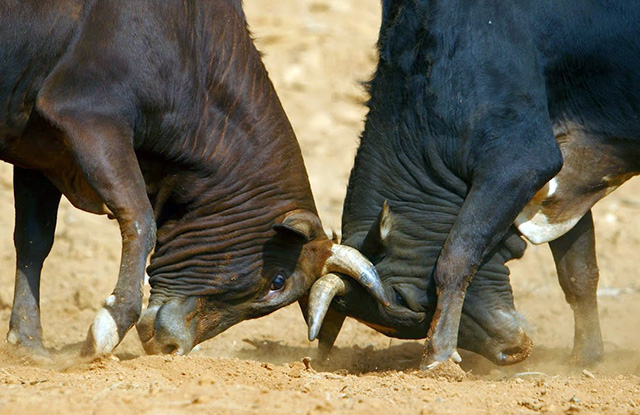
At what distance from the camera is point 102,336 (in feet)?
16.6

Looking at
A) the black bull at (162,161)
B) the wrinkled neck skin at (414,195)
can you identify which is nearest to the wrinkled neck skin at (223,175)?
the black bull at (162,161)

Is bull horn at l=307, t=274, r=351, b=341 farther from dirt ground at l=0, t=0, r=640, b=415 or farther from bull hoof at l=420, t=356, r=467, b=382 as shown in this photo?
bull hoof at l=420, t=356, r=467, b=382

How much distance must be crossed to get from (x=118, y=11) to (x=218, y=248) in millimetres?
1399

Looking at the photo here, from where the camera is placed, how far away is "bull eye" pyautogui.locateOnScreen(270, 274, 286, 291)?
5.95 m

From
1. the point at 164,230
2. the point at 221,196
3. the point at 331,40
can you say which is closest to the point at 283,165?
the point at 221,196

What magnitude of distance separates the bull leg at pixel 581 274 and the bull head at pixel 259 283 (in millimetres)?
1452

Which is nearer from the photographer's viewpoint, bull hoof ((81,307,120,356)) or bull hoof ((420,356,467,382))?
bull hoof ((81,307,120,356))

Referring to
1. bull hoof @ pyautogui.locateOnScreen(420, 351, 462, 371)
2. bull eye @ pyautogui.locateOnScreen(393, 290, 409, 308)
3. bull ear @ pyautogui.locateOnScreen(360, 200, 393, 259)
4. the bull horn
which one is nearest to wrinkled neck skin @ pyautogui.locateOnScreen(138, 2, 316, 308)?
the bull horn

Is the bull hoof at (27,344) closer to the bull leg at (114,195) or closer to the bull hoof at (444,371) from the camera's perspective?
the bull leg at (114,195)

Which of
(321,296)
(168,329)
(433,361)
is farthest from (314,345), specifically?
(433,361)

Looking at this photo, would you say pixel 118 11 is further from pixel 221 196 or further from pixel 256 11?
pixel 256 11

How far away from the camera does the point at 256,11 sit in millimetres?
12805

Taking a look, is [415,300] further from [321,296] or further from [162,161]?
[162,161]

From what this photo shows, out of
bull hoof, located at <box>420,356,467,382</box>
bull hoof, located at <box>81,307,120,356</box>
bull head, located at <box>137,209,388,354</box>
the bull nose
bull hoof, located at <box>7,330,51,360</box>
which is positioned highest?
bull head, located at <box>137,209,388,354</box>
